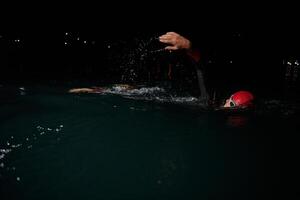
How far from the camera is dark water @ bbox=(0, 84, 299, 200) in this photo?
→ 4164 millimetres

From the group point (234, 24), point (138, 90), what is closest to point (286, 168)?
point (138, 90)

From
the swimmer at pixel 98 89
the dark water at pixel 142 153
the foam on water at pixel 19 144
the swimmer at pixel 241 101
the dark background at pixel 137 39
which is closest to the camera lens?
the dark water at pixel 142 153

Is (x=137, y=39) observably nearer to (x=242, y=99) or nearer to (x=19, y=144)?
(x=242, y=99)

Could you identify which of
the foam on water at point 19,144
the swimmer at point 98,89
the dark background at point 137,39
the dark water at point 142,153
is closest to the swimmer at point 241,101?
the dark water at point 142,153

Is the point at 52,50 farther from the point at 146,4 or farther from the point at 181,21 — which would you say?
the point at 181,21

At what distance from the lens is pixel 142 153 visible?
18.2ft

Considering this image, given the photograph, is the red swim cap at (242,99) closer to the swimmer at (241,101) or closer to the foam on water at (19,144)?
the swimmer at (241,101)

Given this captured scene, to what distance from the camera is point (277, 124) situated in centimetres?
820

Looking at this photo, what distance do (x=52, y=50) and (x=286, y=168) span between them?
65.0ft

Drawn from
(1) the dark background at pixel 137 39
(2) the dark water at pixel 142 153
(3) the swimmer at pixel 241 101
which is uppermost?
(1) the dark background at pixel 137 39

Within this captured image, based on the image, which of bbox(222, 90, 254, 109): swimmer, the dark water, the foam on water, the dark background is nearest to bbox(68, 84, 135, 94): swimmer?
the dark water

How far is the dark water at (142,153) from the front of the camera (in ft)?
13.7

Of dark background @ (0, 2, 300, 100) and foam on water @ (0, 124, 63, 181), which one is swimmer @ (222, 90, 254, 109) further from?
foam on water @ (0, 124, 63, 181)

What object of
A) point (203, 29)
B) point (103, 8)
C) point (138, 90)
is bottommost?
point (138, 90)
